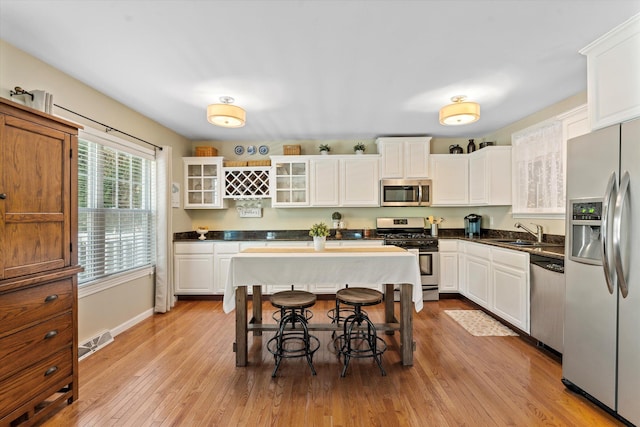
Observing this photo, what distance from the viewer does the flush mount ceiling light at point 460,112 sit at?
2.99 m

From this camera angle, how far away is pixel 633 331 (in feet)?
5.70

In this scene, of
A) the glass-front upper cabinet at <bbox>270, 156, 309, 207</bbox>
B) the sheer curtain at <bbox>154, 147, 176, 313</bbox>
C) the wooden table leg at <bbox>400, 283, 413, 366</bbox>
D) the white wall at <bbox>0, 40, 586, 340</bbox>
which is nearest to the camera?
the white wall at <bbox>0, 40, 586, 340</bbox>

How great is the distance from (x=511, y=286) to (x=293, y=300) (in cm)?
238

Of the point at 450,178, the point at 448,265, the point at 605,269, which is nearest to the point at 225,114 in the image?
the point at 605,269

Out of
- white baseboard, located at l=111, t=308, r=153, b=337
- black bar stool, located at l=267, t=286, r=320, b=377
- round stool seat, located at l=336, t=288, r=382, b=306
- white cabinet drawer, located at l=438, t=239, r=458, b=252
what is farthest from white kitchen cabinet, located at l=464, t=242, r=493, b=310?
white baseboard, located at l=111, t=308, r=153, b=337

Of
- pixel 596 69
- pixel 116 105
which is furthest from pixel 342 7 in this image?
pixel 116 105

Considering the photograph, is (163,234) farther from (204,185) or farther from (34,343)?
(34,343)

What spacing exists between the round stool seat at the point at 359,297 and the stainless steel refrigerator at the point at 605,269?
1370mm

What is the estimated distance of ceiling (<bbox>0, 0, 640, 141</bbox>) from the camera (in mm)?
1833

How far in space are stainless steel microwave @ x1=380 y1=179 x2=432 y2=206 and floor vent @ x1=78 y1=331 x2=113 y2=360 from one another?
12.5 feet

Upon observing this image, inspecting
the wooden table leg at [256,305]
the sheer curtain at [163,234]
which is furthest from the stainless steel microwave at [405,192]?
the sheer curtain at [163,234]

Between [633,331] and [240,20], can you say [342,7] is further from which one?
[633,331]

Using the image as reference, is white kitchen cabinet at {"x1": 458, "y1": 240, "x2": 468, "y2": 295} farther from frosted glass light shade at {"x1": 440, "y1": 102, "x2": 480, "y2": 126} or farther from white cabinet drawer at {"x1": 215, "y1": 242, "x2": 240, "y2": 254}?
white cabinet drawer at {"x1": 215, "y1": 242, "x2": 240, "y2": 254}

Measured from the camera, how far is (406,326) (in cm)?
256
